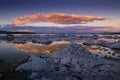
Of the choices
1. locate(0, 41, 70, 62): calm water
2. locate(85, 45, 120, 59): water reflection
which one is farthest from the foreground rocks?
locate(85, 45, 120, 59): water reflection

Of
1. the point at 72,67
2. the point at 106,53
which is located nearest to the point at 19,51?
the point at 106,53

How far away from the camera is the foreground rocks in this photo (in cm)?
1489

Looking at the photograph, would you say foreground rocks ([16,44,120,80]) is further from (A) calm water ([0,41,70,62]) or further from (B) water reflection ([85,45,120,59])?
(B) water reflection ([85,45,120,59])

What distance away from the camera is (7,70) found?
16844 mm

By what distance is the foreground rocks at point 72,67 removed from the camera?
14.9 metres

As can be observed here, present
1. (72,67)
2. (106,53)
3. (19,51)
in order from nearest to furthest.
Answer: (72,67), (106,53), (19,51)

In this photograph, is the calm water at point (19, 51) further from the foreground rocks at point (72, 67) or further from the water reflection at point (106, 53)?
the water reflection at point (106, 53)

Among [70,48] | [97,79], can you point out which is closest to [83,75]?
[97,79]

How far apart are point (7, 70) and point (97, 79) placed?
6982 millimetres

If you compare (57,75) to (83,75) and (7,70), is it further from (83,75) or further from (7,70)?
(7,70)

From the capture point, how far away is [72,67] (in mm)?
17562

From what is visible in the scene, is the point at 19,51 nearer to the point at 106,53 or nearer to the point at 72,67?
the point at 106,53

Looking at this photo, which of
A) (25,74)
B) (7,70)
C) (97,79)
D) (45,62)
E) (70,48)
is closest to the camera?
(97,79)

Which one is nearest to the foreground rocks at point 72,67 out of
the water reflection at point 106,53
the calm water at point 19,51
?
the calm water at point 19,51
